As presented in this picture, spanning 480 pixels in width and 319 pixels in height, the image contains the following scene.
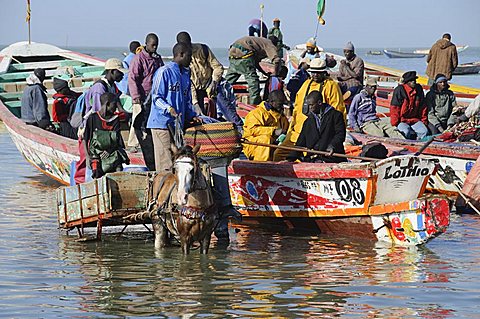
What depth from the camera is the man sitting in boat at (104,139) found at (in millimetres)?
10688

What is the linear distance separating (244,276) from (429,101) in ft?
27.4

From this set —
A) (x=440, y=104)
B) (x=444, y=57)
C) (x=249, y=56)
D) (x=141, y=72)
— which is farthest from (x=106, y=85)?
(x=444, y=57)

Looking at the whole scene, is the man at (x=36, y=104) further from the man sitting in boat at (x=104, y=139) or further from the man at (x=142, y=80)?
the man sitting in boat at (x=104, y=139)

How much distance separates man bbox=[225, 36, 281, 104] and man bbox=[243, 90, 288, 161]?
4548 mm

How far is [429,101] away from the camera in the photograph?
16.8 meters

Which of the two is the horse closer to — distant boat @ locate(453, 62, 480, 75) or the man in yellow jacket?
the man in yellow jacket

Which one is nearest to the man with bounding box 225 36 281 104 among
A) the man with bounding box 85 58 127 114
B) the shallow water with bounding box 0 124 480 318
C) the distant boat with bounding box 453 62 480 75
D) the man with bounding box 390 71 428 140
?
the man with bounding box 390 71 428 140

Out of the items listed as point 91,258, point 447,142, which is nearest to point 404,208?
point 91,258

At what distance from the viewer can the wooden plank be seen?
72.1 feet

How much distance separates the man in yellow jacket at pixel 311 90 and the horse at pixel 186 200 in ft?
7.27

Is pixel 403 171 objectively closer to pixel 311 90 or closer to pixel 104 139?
pixel 311 90

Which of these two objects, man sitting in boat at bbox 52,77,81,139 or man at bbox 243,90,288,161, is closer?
man at bbox 243,90,288,161

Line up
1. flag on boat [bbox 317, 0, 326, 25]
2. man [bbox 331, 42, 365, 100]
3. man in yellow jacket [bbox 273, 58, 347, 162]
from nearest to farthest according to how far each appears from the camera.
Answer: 1. man in yellow jacket [bbox 273, 58, 347, 162]
2. man [bbox 331, 42, 365, 100]
3. flag on boat [bbox 317, 0, 326, 25]

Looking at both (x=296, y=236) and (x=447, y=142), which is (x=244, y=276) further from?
(x=447, y=142)
